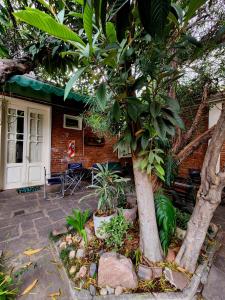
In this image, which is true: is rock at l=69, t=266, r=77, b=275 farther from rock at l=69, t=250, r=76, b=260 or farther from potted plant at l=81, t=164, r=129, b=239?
potted plant at l=81, t=164, r=129, b=239

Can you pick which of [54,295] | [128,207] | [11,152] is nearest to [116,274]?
[54,295]

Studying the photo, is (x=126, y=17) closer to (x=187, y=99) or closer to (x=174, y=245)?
(x=174, y=245)

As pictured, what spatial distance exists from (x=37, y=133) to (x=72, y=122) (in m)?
1.36

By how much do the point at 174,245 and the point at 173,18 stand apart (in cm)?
234

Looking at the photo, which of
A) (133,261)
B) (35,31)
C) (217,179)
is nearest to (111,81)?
(217,179)

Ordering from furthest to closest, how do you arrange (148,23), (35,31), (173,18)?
(35,31) < (173,18) < (148,23)

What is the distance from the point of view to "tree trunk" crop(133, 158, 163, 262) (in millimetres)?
1795

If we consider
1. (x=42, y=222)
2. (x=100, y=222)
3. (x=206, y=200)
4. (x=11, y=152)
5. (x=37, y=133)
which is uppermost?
(x=37, y=133)

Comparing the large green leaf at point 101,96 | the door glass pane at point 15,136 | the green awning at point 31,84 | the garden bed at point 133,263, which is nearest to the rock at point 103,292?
the garden bed at point 133,263

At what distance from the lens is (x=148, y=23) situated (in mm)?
566

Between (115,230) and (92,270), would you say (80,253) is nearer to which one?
(92,270)

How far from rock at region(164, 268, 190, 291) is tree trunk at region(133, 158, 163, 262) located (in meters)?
0.16

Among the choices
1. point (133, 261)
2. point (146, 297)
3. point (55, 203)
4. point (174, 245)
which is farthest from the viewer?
point (55, 203)

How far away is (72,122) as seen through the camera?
6.33 m
